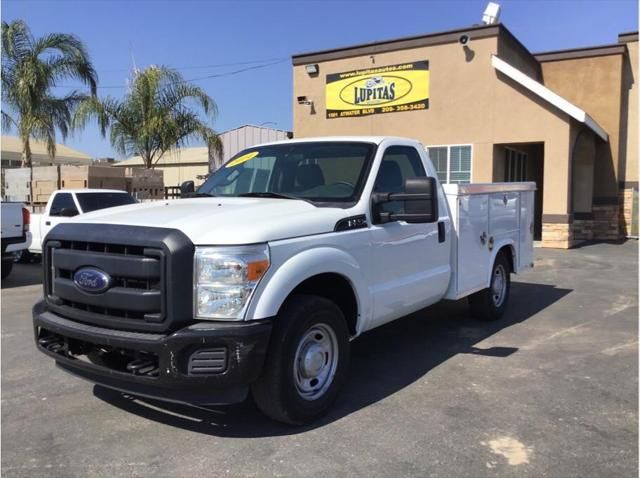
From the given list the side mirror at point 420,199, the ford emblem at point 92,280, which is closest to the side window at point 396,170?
the side mirror at point 420,199

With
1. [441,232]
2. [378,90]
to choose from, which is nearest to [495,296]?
[441,232]

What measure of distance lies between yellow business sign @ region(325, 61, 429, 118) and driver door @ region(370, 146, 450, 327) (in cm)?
1127

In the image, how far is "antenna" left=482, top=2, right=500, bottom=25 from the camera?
15.8 meters

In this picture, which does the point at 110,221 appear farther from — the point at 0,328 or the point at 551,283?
the point at 551,283

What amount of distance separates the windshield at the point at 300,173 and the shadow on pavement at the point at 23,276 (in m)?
6.43

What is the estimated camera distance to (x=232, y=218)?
3.73 metres

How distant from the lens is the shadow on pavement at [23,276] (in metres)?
10.2

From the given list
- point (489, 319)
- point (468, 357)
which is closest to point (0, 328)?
point (468, 357)

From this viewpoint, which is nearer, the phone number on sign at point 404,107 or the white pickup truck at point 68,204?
the white pickup truck at point 68,204

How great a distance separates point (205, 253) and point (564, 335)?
184 inches

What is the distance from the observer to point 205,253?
346 cm

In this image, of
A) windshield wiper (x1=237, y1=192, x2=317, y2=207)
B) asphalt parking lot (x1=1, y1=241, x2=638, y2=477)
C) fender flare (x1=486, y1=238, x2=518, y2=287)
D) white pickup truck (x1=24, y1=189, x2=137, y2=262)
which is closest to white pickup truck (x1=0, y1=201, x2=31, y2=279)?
white pickup truck (x1=24, y1=189, x2=137, y2=262)

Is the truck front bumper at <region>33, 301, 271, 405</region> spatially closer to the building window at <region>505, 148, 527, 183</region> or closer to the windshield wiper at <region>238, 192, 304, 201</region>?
the windshield wiper at <region>238, 192, 304, 201</region>

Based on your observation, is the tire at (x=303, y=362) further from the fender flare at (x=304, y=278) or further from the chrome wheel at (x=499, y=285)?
the chrome wheel at (x=499, y=285)
